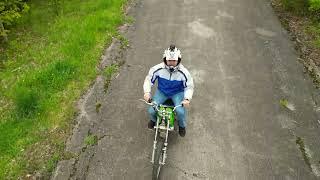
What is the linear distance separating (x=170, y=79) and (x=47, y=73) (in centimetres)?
410

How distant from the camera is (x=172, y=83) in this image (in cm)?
822

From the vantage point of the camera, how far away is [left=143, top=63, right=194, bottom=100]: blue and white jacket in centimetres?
803

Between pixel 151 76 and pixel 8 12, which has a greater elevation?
pixel 151 76

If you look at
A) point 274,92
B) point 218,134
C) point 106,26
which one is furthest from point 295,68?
point 106,26

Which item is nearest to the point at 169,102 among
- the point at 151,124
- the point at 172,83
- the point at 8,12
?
the point at 172,83

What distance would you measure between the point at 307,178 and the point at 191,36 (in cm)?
615

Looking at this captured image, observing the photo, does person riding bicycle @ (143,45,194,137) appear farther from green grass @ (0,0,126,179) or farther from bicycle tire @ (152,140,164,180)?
green grass @ (0,0,126,179)

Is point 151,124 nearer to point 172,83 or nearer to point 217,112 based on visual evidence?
point 172,83

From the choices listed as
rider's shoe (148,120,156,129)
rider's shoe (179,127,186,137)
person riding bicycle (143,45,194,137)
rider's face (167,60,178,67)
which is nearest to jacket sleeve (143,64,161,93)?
person riding bicycle (143,45,194,137)

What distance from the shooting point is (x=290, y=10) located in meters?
14.1

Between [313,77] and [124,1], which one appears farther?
[124,1]

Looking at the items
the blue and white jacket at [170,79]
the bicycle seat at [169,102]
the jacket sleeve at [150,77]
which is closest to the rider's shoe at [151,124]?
the bicycle seat at [169,102]

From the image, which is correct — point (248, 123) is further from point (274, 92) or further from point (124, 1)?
point (124, 1)

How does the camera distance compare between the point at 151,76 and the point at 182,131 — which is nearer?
the point at 151,76
